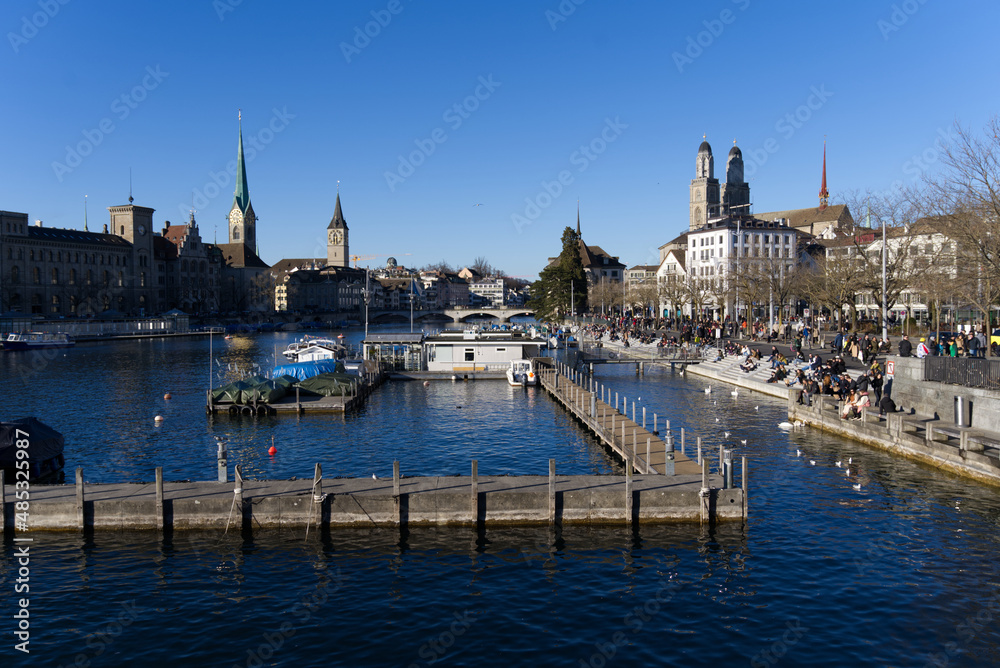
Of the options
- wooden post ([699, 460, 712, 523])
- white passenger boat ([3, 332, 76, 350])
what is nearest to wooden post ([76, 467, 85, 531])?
wooden post ([699, 460, 712, 523])

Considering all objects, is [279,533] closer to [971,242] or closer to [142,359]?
[971,242]

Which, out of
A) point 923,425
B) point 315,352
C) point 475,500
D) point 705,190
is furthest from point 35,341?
point 705,190

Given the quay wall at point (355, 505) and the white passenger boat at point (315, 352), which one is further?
the white passenger boat at point (315, 352)

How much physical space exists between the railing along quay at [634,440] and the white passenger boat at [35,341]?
9128cm

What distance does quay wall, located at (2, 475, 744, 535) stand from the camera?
74.0ft

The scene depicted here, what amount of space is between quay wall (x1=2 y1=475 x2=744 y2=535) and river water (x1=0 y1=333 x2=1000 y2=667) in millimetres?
536

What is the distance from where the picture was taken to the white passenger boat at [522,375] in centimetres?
5966

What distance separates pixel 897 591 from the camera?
733 inches

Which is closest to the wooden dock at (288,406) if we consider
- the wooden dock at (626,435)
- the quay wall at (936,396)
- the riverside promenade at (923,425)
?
the wooden dock at (626,435)

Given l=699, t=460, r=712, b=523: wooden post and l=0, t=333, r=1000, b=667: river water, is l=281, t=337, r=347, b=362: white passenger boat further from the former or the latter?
l=699, t=460, r=712, b=523: wooden post

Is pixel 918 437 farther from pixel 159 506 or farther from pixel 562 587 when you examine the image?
pixel 159 506

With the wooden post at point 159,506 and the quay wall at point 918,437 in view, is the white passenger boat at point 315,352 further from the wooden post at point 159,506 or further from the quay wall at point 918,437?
the wooden post at point 159,506

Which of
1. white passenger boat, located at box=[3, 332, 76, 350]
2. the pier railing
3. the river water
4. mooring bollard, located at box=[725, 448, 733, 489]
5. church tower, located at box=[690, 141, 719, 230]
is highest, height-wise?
church tower, located at box=[690, 141, 719, 230]

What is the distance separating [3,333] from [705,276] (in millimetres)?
114394
